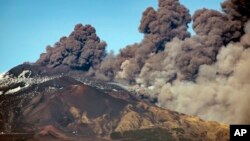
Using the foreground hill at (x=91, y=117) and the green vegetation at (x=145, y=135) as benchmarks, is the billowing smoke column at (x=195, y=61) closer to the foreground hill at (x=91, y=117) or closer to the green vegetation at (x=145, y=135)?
the foreground hill at (x=91, y=117)

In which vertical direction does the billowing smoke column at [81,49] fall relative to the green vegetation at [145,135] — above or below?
above

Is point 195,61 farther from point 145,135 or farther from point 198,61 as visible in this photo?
point 145,135

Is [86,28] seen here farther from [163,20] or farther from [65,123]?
[65,123]

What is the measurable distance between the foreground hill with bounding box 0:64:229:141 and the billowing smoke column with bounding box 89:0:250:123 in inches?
185

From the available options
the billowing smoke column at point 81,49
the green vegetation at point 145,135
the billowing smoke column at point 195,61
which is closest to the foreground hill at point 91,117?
the green vegetation at point 145,135

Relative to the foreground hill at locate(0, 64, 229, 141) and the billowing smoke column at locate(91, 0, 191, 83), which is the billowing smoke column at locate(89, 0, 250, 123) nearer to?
the billowing smoke column at locate(91, 0, 191, 83)

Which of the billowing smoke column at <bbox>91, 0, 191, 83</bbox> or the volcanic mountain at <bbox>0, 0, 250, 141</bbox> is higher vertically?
the billowing smoke column at <bbox>91, 0, 191, 83</bbox>

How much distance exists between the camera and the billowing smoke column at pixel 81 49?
449ft

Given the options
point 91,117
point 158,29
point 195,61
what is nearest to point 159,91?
point 195,61

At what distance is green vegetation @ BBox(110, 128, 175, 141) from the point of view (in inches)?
3568

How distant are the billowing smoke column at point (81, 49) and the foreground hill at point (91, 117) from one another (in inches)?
654

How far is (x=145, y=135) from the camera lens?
92812mm

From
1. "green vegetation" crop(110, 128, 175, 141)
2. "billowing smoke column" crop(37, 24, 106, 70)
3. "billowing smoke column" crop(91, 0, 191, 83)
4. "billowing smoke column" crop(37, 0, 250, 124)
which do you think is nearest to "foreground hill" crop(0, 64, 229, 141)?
"green vegetation" crop(110, 128, 175, 141)

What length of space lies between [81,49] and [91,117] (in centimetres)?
4119
